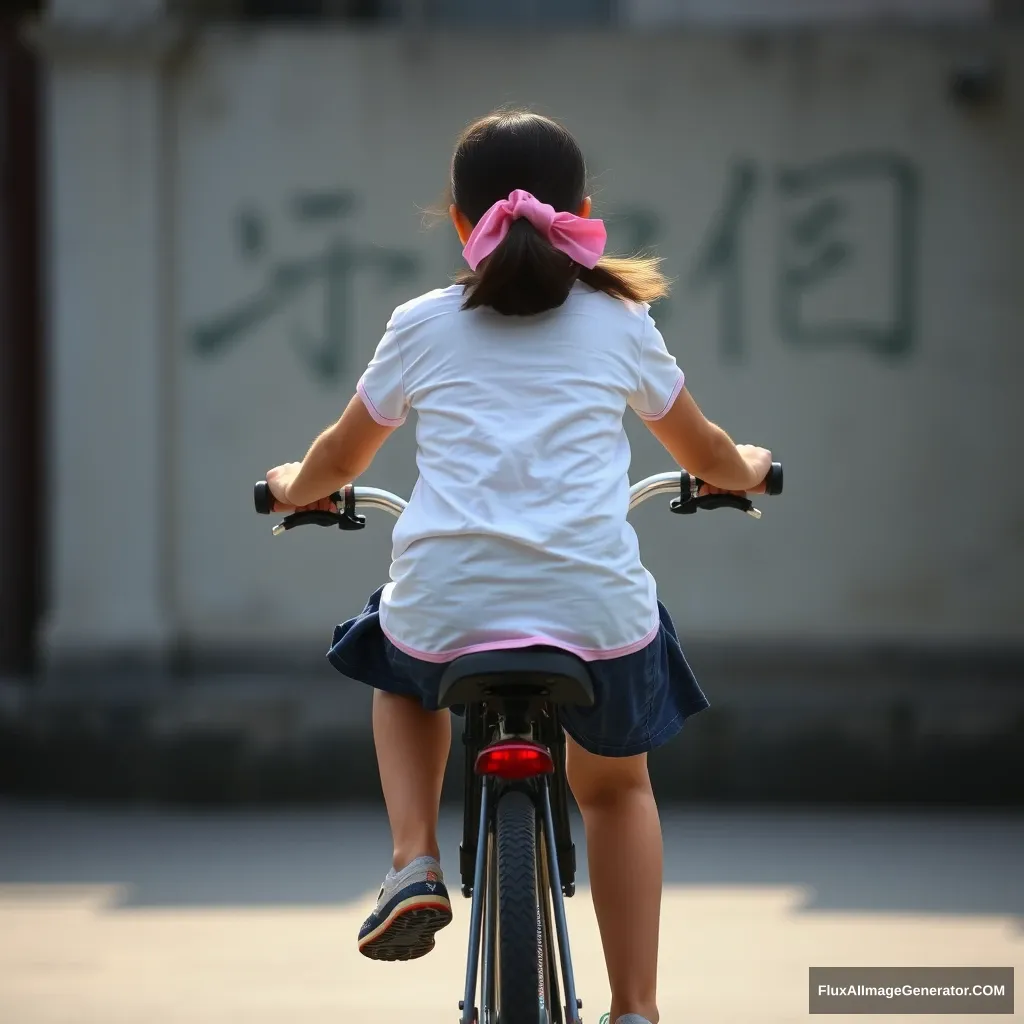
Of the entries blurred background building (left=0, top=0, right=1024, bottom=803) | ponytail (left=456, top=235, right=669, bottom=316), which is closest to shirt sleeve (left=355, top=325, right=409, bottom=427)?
ponytail (left=456, top=235, right=669, bottom=316)

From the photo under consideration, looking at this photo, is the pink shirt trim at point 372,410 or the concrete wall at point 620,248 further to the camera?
the concrete wall at point 620,248

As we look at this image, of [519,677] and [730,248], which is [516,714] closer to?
[519,677]

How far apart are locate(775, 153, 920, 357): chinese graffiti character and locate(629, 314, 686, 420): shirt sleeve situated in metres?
4.34

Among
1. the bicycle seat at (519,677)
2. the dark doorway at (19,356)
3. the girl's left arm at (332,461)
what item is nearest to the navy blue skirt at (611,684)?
the bicycle seat at (519,677)

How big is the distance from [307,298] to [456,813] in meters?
2.10

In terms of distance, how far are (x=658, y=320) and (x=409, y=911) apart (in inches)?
186

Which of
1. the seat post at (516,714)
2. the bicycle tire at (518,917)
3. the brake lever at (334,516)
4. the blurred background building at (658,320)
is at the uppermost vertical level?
the blurred background building at (658,320)

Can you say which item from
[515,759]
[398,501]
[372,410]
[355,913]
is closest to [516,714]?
[515,759]

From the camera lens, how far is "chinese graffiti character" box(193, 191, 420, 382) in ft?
24.0

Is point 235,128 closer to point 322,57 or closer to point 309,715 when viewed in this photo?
point 322,57

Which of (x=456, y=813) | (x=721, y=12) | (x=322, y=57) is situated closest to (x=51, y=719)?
(x=456, y=813)

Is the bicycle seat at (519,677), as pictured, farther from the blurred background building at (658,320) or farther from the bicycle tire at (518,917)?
the blurred background building at (658,320)

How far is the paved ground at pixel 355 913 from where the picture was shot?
4543mm

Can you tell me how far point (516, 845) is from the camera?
2713 millimetres
